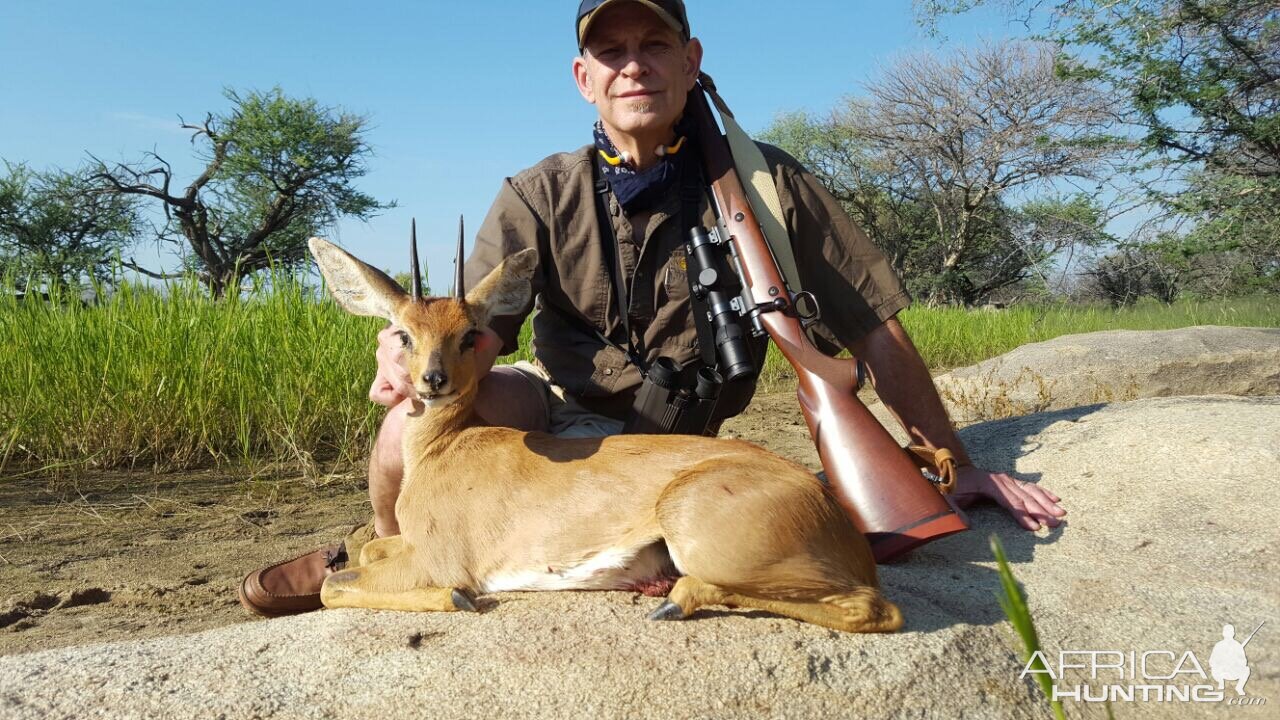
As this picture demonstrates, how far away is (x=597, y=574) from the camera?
2.87 metres

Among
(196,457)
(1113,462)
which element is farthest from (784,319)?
(196,457)

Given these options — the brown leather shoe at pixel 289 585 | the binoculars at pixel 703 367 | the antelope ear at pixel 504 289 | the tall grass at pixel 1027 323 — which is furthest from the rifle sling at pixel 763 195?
the tall grass at pixel 1027 323

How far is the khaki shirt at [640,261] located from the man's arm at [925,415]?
12 cm

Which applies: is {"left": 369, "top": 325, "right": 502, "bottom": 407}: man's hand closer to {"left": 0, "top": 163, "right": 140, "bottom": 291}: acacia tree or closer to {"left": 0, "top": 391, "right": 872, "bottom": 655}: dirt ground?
{"left": 0, "top": 391, "right": 872, "bottom": 655}: dirt ground

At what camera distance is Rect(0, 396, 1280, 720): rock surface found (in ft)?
7.48

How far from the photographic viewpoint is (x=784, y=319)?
3654 mm

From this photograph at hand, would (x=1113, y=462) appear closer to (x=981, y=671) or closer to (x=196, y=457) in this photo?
(x=981, y=671)

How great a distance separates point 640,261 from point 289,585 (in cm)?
196

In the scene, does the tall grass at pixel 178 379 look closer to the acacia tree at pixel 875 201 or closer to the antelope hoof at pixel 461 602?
the antelope hoof at pixel 461 602

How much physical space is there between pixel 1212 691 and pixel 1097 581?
61cm

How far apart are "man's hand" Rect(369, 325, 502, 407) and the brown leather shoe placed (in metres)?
0.66

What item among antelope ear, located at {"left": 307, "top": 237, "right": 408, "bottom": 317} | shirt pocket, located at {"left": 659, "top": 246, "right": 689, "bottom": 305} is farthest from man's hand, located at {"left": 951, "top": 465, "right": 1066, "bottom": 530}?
antelope ear, located at {"left": 307, "top": 237, "right": 408, "bottom": 317}

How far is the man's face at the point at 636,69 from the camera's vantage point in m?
3.94

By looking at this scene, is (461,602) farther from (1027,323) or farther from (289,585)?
(1027,323)
